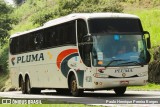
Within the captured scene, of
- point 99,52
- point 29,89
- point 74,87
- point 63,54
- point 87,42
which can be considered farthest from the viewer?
point 29,89

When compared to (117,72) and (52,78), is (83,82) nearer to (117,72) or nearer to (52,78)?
(117,72)

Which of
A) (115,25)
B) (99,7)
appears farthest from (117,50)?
(99,7)

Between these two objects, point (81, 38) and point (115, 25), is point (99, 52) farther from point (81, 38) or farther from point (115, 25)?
point (115, 25)

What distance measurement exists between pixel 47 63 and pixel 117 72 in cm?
595

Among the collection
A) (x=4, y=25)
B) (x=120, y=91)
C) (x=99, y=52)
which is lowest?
(x=120, y=91)

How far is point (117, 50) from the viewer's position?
19.0m

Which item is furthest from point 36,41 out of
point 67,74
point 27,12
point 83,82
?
point 27,12

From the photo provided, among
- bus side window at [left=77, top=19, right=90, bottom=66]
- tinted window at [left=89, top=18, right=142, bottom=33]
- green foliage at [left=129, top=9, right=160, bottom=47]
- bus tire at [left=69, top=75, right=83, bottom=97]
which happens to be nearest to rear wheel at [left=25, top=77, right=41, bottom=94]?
bus tire at [left=69, top=75, right=83, bottom=97]

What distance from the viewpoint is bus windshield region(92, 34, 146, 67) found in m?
18.9

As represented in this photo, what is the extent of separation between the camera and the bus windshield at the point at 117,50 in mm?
18891

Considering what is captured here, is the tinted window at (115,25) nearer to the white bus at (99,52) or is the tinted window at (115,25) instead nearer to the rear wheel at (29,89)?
the white bus at (99,52)

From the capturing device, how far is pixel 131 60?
19141 millimetres

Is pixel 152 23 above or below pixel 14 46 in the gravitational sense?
above

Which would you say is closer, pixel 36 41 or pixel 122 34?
pixel 122 34
